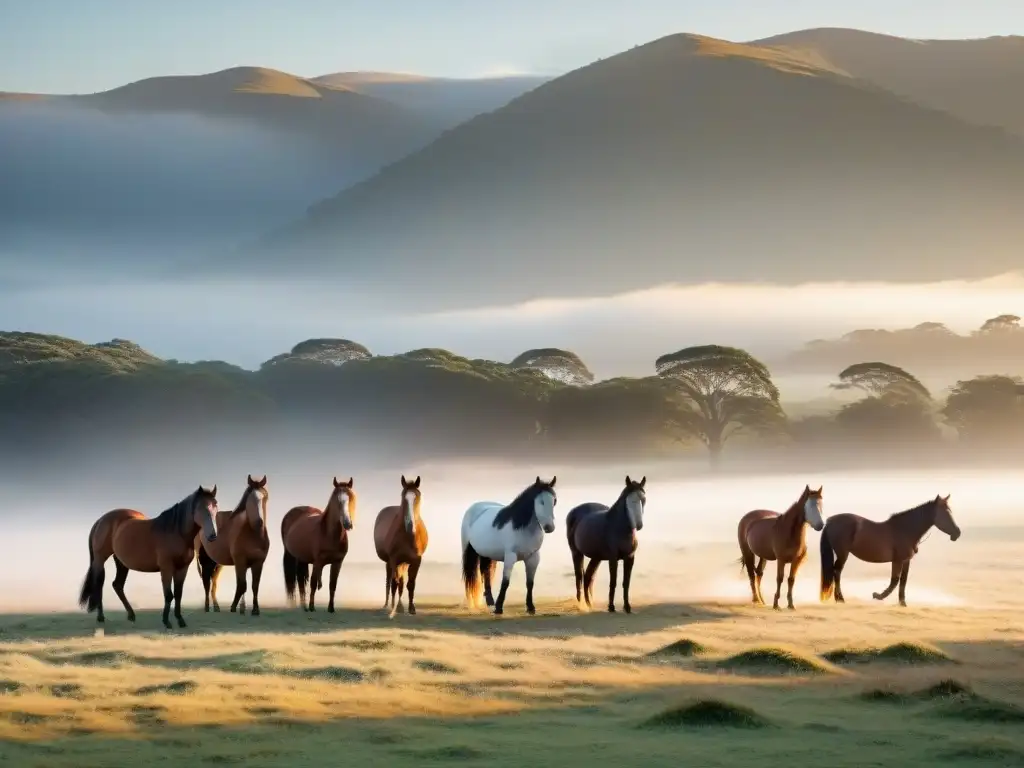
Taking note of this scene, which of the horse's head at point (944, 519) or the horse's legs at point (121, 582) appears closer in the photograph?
the horse's legs at point (121, 582)

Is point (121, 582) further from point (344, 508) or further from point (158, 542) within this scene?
point (344, 508)

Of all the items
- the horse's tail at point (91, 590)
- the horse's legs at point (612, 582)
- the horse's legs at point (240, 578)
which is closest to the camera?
the horse's tail at point (91, 590)

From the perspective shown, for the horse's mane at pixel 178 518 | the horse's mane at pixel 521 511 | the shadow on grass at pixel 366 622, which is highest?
the horse's mane at pixel 521 511

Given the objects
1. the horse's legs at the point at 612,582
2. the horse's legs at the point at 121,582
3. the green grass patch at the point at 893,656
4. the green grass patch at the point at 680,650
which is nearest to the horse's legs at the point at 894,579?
the horse's legs at the point at 612,582

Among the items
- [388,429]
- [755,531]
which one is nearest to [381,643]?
[755,531]

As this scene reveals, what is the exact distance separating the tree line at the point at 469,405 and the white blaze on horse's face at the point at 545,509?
66.4 metres

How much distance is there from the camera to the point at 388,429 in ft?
374

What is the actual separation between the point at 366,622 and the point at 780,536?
936 centimetres

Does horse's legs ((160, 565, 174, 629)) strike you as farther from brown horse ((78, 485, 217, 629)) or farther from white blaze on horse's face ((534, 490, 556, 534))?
white blaze on horse's face ((534, 490, 556, 534))

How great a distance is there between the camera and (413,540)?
3039cm

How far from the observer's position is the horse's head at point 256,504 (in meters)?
29.3

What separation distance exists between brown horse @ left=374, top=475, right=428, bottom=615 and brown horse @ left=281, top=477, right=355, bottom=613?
2.76 feet

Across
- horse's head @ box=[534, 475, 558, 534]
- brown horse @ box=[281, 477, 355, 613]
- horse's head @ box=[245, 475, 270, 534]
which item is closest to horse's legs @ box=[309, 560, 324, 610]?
brown horse @ box=[281, 477, 355, 613]

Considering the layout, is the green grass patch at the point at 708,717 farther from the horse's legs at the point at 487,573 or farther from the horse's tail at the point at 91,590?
the horse's tail at the point at 91,590
